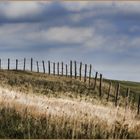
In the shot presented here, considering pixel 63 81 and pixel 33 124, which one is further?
pixel 63 81

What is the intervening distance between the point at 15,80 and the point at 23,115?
49.3 meters

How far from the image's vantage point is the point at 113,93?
7150 cm

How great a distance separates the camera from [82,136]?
669 inches

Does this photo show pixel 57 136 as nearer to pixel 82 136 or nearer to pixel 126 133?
pixel 82 136

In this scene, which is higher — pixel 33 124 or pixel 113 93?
pixel 33 124

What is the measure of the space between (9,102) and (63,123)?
14.6 ft

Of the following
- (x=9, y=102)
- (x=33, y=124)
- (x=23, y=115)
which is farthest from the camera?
(x=9, y=102)

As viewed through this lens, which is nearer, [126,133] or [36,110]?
[126,133]

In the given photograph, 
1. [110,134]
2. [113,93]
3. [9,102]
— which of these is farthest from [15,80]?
[110,134]

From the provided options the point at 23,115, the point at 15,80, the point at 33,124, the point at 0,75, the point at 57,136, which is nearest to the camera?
the point at 57,136

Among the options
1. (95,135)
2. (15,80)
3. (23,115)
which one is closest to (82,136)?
(95,135)

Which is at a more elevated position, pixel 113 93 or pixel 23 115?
pixel 23 115

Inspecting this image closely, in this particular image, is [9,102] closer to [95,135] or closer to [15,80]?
[95,135]

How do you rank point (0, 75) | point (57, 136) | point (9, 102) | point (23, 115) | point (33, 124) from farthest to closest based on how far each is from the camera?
1. point (0, 75)
2. point (9, 102)
3. point (23, 115)
4. point (33, 124)
5. point (57, 136)
